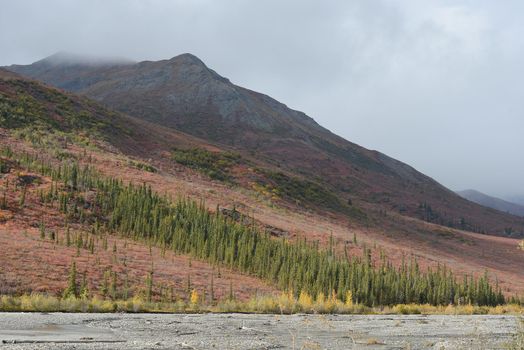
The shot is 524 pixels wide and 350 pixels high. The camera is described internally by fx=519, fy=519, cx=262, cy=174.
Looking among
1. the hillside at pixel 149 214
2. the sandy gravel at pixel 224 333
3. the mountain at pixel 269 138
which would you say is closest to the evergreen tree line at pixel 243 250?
the hillside at pixel 149 214

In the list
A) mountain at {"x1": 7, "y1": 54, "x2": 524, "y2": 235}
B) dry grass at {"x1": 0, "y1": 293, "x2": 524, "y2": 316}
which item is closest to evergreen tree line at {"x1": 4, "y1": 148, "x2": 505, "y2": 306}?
dry grass at {"x1": 0, "y1": 293, "x2": 524, "y2": 316}

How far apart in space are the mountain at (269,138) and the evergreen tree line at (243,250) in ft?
247

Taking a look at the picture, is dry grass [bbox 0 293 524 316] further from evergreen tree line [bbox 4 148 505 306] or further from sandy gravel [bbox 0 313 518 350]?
evergreen tree line [bbox 4 148 505 306]

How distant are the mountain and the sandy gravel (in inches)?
4037

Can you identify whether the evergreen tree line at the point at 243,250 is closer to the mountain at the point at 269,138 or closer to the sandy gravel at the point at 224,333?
the sandy gravel at the point at 224,333

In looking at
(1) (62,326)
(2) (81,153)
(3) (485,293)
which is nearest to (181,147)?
(2) (81,153)

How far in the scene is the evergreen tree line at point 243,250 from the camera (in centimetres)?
3591

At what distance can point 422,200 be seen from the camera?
14675 centimetres

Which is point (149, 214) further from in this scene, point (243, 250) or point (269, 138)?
point (269, 138)

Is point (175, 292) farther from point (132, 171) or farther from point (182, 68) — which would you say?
point (182, 68)

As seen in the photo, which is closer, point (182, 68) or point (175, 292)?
point (175, 292)

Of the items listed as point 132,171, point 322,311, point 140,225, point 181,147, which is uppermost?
point 181,147

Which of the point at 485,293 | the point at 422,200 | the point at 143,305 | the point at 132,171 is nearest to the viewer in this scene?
the point at 143,305

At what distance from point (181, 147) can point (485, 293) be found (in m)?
67.5
